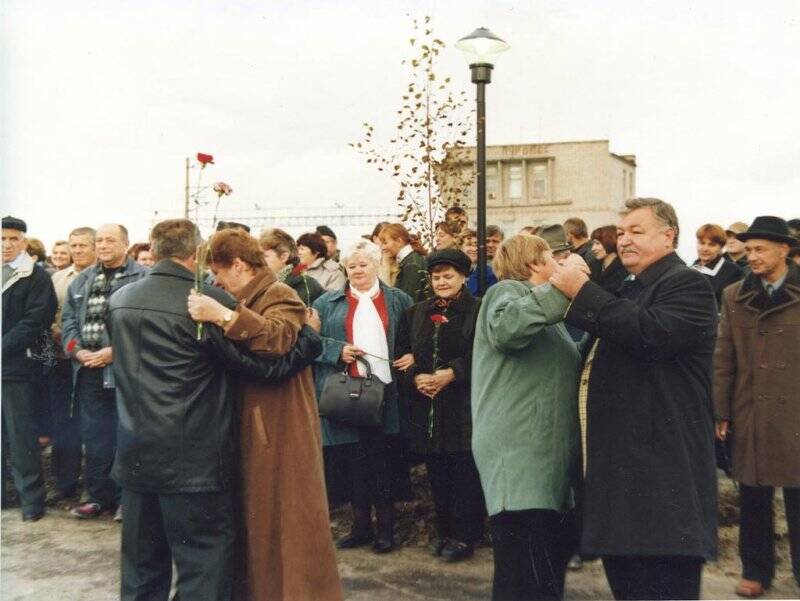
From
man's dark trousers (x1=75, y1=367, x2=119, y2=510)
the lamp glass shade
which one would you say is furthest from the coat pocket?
the lamp glass shade

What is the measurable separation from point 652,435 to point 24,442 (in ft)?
17.7

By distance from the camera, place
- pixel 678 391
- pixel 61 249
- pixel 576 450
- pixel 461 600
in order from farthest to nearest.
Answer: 1. pixel 61 249
2. pixel 461 600
3. pixel 576 450
4. pixel 678 391

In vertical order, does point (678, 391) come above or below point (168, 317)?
below

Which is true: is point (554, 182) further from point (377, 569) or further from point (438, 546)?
point (377, 569)

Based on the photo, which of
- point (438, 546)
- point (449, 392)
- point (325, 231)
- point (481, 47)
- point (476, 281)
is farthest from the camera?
point (325, 231)

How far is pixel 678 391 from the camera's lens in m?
3.65

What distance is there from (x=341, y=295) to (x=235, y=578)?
247 centimetres

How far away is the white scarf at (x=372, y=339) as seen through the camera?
638 centimetres

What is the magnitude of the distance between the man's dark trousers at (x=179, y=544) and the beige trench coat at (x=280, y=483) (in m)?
0.20

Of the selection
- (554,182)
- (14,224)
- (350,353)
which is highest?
(554,182)

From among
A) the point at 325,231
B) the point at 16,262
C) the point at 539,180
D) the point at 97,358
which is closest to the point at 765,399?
the point at 97,358

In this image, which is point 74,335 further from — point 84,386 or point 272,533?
point 272,533

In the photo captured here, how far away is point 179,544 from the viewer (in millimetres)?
4223

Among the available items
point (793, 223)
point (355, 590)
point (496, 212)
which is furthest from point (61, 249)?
point (496, 212)
